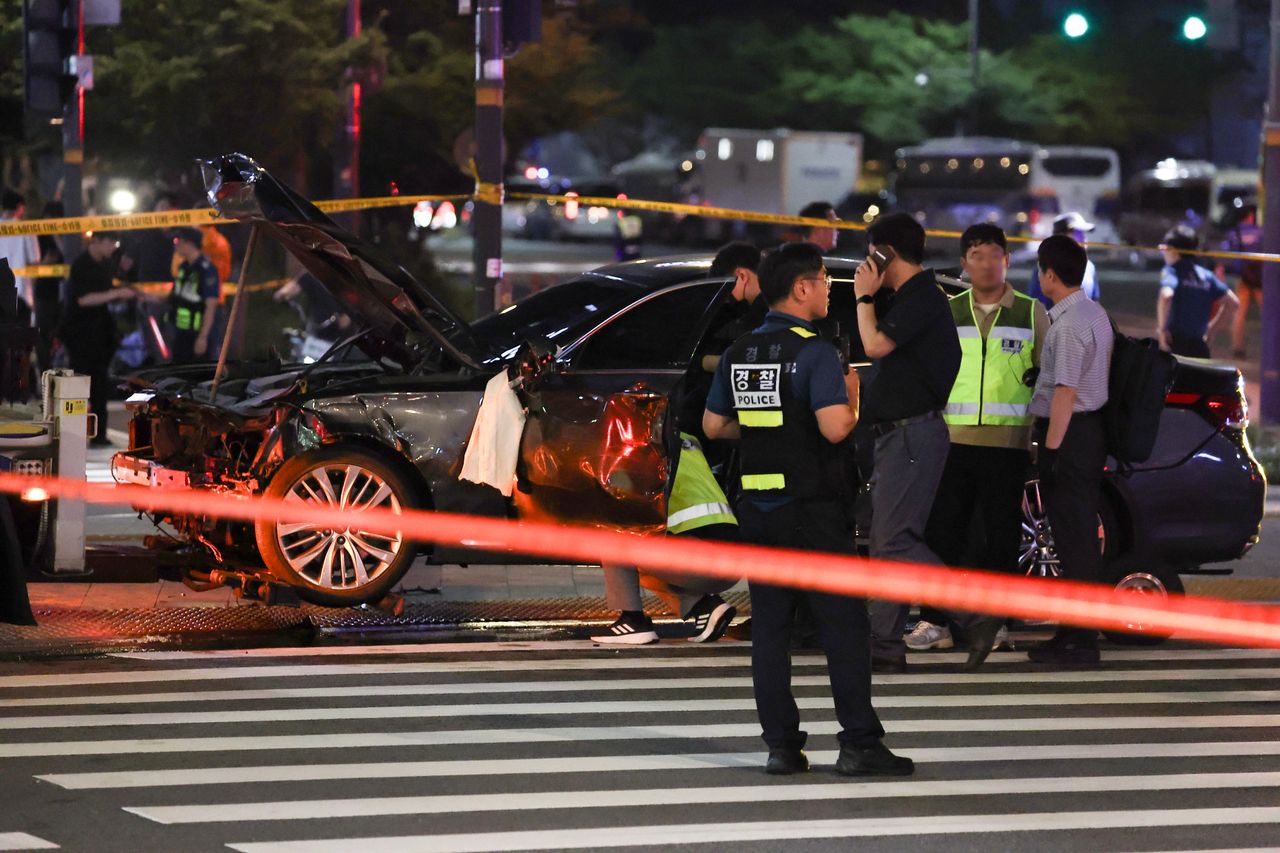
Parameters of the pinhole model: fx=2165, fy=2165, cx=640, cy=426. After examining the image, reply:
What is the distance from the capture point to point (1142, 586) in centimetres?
986

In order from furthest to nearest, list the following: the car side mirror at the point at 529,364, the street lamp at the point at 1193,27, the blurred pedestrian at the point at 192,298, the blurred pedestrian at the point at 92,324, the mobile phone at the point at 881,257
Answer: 1. the street lamp at the point at 1193,27
2. the blurred pedestrian at the point at 192,298
3. the blurred pedestrian at the point at 92,324
4. the car side mirror at the point at 529,364
5. the mobile phone at the point at 881,257

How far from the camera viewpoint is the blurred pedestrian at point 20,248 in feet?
55.7

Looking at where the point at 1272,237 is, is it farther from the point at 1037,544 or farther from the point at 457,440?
the point at 457,440

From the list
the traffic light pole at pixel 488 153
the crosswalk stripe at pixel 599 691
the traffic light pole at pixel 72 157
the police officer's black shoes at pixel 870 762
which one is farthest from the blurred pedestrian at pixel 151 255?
the police officer's black shoes at pixel 870 762

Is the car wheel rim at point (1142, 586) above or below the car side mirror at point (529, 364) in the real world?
below

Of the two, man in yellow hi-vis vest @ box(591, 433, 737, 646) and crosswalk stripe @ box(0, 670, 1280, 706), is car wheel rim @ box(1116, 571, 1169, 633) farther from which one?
man in yellow hi-vis vest @ box(591, 433, 737, 646)

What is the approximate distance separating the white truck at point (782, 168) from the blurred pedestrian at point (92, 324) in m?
36.8

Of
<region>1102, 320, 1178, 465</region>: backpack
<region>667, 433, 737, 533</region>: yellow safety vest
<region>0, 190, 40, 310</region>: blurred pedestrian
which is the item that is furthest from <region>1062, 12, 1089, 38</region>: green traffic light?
<region>667, 433, 737, 533</region>: yellow safety vest

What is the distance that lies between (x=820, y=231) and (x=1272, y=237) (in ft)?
15.9

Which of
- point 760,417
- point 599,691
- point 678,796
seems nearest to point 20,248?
point 599,691

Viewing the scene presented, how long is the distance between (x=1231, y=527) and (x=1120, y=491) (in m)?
0.58

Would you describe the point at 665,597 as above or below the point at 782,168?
below

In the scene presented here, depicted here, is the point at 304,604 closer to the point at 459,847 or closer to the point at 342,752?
the point at 342,752

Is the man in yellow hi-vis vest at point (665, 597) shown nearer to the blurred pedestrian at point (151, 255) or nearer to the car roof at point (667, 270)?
the car roof at point (667, 270)
